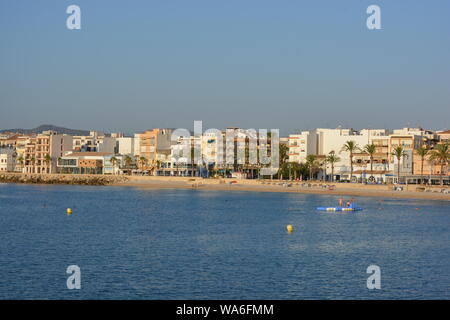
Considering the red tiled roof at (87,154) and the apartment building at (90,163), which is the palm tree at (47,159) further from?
the red tiled roof at (87,154)

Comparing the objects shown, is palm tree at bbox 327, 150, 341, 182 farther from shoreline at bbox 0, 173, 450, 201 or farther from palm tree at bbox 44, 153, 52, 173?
palm tree at bbox 44, 153, 52, 173

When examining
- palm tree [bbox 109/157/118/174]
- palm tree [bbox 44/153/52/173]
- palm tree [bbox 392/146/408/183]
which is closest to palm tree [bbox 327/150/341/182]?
palm tree [bbox 392/146/408/183]

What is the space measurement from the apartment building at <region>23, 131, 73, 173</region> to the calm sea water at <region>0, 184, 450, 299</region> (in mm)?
109884

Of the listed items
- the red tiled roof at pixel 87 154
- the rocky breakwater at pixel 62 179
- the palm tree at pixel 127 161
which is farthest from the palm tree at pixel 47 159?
the palm tree at pixel 127 161

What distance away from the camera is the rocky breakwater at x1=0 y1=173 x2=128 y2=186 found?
511ft

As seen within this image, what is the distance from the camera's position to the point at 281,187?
126 metres

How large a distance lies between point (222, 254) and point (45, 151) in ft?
483

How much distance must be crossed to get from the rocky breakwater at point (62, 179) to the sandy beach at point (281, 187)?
4.00 meters

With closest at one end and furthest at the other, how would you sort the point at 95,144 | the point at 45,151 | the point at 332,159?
the point at 332,159 < the point at 45,151 < the point at 95,144

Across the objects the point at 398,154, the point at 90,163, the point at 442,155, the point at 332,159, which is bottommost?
the point at 90,163

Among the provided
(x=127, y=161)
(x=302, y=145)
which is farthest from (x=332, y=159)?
(x=127, y=161)

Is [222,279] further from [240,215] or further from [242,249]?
[240,215]

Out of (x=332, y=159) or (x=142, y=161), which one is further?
(x=142, y=161)

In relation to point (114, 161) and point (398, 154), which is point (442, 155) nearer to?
point (398, 154)
